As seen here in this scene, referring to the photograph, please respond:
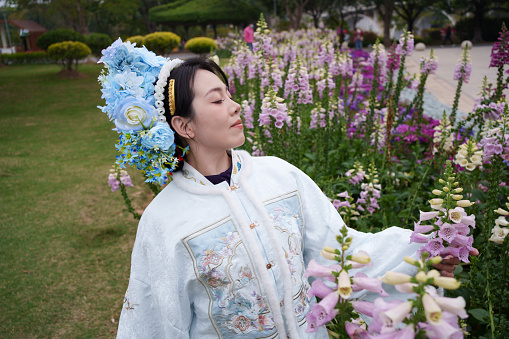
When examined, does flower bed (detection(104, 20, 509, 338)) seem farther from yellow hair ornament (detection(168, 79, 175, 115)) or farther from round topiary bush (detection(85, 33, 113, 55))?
round topiary bush (detection(85, 33, 113, 55))

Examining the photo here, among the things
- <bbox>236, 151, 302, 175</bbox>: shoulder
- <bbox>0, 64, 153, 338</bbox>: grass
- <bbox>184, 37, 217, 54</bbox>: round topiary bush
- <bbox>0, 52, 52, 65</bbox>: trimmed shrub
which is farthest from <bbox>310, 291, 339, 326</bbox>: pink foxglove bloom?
A: <bbox>0, 52, 52, 65</bbox>: trimmed shrub

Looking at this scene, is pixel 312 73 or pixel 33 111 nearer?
pixel 312 73

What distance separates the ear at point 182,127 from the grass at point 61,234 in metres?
2.11

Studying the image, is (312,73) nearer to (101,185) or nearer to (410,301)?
(101,185)

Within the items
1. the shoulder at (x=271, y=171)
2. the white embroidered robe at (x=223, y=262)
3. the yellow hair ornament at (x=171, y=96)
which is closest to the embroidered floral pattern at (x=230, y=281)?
the white embroidered robe at (x=223, y=262)

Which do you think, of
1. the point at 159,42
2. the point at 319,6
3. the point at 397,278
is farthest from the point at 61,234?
the point at 319,6

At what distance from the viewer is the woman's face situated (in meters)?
1.50

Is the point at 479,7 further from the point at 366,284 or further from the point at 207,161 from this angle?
the point at 366,284

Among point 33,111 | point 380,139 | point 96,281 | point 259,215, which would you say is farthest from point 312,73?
point 33,111

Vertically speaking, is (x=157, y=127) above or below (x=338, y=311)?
above

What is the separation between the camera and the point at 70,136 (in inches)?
342

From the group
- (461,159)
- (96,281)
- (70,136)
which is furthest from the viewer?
(70,136)

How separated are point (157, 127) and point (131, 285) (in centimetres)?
59

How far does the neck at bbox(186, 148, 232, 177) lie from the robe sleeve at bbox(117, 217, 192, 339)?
303 mm
